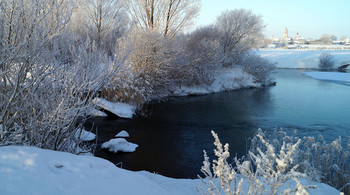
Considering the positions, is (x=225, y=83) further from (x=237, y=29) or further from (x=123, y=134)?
(x=123, y=134)

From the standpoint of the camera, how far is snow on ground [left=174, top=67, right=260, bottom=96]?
19.6 meters

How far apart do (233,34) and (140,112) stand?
18604 mm

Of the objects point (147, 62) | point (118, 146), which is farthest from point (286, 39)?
Answer: point (118, 146)

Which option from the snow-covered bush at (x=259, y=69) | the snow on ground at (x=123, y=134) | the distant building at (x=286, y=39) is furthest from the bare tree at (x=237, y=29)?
the distant building at (x=286, y=39)

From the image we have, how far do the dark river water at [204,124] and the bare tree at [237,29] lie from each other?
11.1 m

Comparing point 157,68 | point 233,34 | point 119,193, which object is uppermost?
point 233,34

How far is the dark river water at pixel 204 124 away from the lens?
305 inches

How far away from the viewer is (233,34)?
92.8 feet

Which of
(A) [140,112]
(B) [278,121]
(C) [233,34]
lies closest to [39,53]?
(A) [140,112]

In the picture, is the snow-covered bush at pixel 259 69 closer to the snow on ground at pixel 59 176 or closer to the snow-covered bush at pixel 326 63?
the snow-covered bush at pixel 326 63

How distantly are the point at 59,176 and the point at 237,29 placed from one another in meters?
27.8

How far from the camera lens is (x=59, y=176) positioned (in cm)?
299

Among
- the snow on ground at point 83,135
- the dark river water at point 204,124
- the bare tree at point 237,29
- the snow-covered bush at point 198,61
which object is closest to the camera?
the snow on ground at point 83,135

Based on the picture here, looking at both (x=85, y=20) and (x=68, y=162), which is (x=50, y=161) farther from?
(x=85, y=20)
